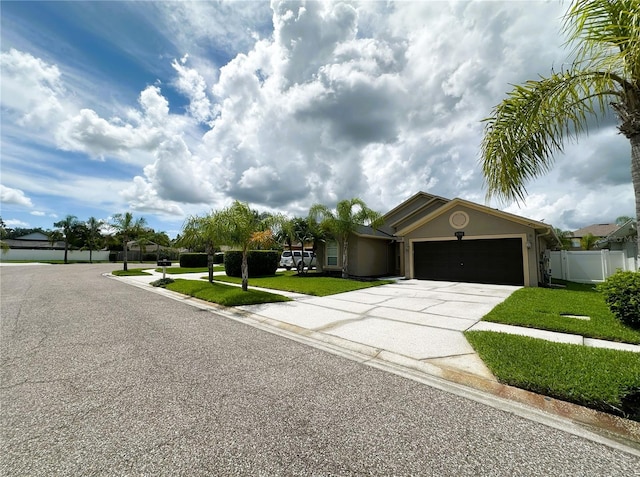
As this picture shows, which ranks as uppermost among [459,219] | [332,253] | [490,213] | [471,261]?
[490,213]

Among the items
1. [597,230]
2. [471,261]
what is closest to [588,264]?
[471,261]

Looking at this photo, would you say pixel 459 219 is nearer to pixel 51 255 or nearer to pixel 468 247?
pixel 468 247

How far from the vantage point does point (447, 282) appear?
575 inches

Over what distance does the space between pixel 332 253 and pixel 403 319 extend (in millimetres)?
12669

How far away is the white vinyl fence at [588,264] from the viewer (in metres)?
12.8

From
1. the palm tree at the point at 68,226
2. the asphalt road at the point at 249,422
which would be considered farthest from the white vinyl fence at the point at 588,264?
the palm tree at the point at 68,226

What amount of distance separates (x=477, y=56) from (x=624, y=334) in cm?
813

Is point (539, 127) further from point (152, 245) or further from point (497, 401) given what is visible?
point (152, 245)

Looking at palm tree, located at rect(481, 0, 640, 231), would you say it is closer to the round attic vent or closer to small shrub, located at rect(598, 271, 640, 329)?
small shrub, located at rect(598, 271, 640, 329)

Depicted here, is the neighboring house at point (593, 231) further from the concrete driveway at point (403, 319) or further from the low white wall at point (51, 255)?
the low white wall at point (51, 255)

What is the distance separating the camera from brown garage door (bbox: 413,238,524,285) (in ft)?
43.5

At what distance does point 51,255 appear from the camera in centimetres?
4822

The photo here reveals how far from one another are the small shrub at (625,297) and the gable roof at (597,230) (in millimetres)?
43551

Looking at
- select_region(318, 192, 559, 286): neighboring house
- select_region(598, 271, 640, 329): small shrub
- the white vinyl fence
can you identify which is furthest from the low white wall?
select_region(598, 271, 640, 329): small shrub
